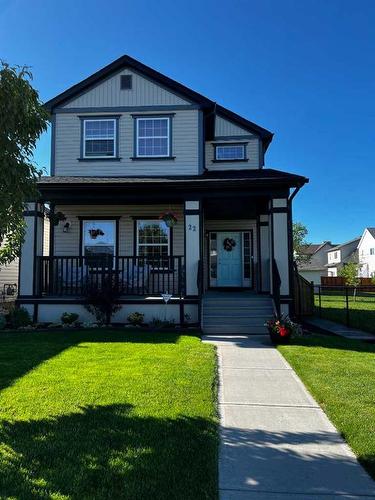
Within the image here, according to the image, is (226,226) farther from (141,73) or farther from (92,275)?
(141,73)

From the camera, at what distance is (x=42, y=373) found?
6.12 meters

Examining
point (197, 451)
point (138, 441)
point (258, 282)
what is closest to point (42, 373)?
point (138, 441)

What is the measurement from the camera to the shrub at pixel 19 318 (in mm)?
11055

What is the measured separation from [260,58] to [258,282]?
→ 7504 mm

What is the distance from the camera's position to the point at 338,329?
448 inches

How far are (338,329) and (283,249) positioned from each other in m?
2.62

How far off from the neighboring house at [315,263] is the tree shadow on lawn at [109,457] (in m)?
56.2

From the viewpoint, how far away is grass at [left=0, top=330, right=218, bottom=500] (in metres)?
3.06

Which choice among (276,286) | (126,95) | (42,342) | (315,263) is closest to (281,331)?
(276,286)

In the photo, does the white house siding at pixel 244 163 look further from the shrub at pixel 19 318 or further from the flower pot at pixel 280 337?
the shrub at pixel 19 318

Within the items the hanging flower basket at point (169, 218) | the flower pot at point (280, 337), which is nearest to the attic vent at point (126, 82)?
the hanging flower basket at point (169, 218)

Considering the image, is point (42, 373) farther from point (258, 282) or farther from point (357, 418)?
point (258, 282)

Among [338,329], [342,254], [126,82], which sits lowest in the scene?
[338,329]

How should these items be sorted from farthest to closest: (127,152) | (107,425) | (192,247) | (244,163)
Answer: (244,163) < (127,152) < (192,247) < (107,425)
